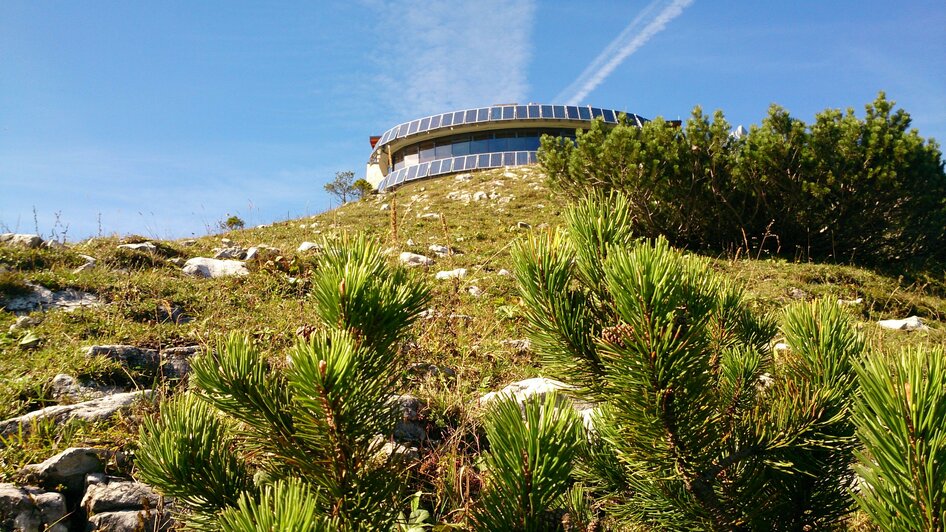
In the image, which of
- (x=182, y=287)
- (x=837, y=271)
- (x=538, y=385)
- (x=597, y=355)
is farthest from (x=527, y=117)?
(x=597, y=355)

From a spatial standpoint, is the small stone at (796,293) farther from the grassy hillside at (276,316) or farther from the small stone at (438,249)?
the small stone at (438,249)

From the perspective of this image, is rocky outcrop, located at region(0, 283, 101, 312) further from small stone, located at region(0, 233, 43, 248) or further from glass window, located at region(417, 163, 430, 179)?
glass window, located at region(417, 163, 430, 179)

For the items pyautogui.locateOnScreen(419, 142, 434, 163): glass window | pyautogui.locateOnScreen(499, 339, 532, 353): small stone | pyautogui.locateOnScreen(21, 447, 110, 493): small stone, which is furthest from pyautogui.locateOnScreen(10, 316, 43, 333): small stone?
pyautogui.locateOnScreen(419, 142, 434, 163): glass window

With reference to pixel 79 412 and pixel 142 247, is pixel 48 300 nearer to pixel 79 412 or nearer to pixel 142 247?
pixel 142 247

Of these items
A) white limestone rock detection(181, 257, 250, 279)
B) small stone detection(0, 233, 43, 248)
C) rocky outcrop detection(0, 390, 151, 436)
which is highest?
small stone detection(0, 233, 43, 248)

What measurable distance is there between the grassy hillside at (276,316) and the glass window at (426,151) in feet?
85.2

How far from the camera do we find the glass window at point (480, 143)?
37159 millimetres

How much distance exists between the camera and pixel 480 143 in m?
37.4

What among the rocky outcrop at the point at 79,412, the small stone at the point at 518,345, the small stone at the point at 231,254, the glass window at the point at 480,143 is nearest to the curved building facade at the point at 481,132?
the glass window at the point at 480,143

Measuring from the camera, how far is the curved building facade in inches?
1380

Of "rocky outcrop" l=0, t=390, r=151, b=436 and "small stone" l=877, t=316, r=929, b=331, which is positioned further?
"small stone" l=877, t=316, r=929, b=331

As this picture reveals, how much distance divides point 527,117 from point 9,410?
112 ft

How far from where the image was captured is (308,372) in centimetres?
140

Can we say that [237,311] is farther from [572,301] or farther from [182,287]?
[572,301]
